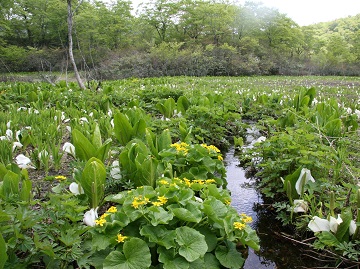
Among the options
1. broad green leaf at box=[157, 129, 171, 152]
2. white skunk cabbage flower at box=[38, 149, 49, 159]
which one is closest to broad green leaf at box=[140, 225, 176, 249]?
broad green leaf at box=[157, 129, 171, 152]

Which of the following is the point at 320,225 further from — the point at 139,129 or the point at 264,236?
the point at 139,129

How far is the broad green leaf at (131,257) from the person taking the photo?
135 cm

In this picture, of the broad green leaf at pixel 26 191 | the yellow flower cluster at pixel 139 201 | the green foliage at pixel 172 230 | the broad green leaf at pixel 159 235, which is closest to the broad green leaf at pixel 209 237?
the green foliage at pixel 172 230

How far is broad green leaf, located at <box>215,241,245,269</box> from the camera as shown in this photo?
5.15 ft

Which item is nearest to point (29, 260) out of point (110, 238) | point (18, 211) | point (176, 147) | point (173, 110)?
point (18, 211)

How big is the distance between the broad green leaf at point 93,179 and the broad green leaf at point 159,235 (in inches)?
24.2

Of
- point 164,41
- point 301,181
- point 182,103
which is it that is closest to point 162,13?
point 164,41

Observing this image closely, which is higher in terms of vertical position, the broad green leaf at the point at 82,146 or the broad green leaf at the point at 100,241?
the broad green leaf at the point at 82,146

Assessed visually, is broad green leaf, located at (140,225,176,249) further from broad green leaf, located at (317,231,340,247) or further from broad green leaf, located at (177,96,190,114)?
broad green leaf, located at (177,96,190,114)

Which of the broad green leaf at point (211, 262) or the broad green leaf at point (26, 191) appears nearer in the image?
the broad green leaf at point (211, 262)

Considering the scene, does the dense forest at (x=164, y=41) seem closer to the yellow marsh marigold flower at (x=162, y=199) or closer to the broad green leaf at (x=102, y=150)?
the broad green leaf at (x=102, y=150)

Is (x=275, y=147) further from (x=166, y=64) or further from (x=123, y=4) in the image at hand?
(x=123, y=4)

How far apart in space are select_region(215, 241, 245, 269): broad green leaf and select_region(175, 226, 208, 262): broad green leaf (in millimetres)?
208

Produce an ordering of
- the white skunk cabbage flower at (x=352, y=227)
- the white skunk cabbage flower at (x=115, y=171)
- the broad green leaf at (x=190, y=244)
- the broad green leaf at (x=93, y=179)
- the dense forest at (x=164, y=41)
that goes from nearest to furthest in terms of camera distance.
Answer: the broad green leaf at (x=190, y=244), the white skunk cabbage flower at (x=352, y=227), the broad green leaf at (x=93, y=179), the white skunk cabbage flower at (x=115, y=171), the dense forest at (x=164, y=41)
